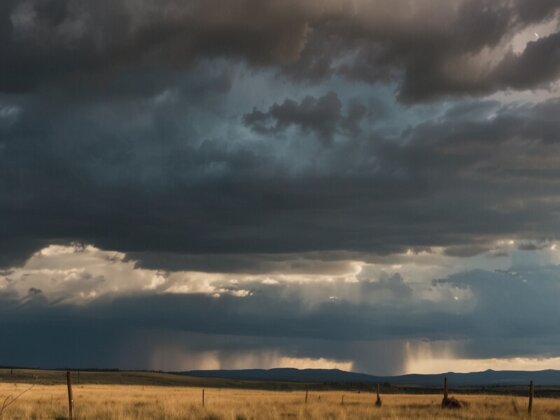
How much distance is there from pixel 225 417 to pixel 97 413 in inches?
242

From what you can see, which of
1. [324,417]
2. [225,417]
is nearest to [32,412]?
[225,417]

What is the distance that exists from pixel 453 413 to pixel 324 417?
26.1ft

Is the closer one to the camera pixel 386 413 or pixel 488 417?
pixel 488 417

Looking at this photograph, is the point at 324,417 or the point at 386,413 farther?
the point at 386,413

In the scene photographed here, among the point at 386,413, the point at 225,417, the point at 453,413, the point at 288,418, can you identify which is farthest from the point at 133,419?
the point at 453,413

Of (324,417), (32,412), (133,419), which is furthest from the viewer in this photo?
(32,412)

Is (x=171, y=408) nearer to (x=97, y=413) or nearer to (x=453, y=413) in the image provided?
(x=97, y=413)

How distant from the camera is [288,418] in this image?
36.9m

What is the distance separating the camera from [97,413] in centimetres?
3700

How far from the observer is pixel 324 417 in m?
36.5

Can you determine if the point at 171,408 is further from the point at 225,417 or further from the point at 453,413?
the point at 453,413

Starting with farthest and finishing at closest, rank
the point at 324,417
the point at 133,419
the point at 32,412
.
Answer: the point at 32,412, the point at 324,417, the point at 133,419

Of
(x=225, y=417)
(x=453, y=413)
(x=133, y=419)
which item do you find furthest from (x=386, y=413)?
(x=133, y=419)

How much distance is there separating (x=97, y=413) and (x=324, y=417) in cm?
996
